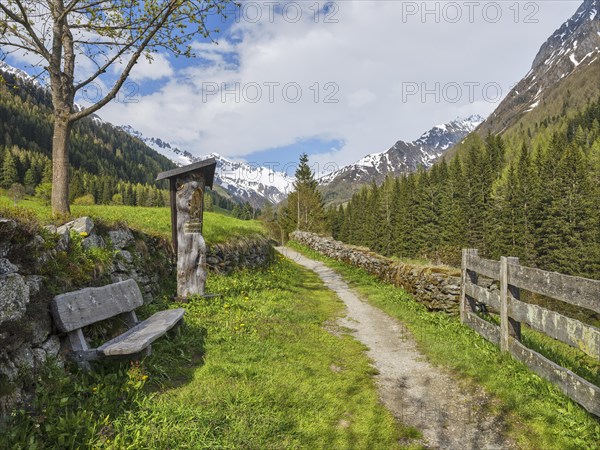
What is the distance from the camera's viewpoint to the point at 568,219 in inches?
1742

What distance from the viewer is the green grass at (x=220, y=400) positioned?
3.62 m

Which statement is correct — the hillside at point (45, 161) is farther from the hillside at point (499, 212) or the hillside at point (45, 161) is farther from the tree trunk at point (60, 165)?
the tree trunk at point (60, 165)

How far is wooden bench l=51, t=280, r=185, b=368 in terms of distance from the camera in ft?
14.8

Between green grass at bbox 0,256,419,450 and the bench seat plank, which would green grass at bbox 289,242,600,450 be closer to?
green grass at bbox 0,256,419,450

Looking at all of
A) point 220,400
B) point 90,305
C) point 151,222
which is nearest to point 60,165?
point 151,222

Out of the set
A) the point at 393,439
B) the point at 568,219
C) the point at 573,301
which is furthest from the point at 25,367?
the point at 568,219

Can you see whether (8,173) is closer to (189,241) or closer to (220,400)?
(189,241)

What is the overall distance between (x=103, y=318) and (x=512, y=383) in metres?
6.41

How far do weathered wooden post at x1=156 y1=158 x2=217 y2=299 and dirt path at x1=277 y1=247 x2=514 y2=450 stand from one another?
4500mm

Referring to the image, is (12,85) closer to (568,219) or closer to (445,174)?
(568,219)

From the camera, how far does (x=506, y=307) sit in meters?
6.34

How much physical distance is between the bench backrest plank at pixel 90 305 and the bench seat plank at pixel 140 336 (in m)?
0.41

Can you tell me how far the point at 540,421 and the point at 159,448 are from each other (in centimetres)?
461

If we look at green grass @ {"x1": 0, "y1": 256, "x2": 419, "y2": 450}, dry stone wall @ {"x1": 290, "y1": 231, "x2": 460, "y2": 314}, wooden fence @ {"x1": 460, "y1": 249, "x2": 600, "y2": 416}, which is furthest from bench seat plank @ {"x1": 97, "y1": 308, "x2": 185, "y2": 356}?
dry stone wall @ {"x1": 290, "y1": 231, "x2": 460, "y2": 314}
